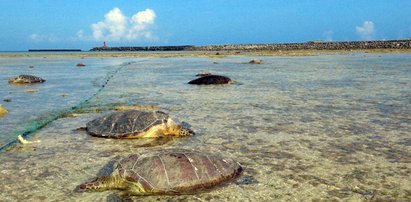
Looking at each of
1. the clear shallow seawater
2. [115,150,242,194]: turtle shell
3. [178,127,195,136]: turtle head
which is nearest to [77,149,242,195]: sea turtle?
[115,150,242,194]: turtle shell

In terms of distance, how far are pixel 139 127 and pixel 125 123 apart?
1.03 ft

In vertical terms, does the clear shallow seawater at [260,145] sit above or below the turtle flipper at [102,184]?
below

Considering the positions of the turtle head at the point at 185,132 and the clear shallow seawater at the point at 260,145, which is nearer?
the clear shallow seawater at the point at 260,145

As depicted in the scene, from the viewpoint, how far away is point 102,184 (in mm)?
4816

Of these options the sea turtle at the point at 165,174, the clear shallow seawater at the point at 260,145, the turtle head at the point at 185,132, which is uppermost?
the sea turtle at the point at 165,174

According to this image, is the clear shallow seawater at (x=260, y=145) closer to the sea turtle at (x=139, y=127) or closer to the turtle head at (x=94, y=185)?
the turtle head at (x=94, y=185)

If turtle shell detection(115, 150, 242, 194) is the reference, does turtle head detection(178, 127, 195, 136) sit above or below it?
below

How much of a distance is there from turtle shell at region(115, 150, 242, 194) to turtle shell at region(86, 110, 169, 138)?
222 centimetres

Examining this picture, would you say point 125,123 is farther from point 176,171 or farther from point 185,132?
point 176,171

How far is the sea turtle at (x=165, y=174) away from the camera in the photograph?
15.7ft

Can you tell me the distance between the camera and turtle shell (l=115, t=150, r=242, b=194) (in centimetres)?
480

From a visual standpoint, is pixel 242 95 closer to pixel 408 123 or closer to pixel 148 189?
pixel 408 123

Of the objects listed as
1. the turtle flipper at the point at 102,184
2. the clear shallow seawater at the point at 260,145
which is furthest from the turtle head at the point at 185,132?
the turtle flipper at the point at 102,184

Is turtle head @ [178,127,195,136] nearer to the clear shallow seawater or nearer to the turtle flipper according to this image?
the clear shallow seawater
